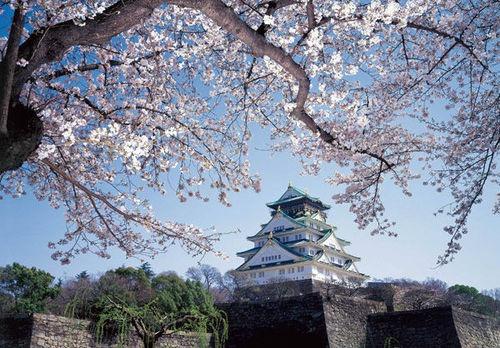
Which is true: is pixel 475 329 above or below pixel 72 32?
below

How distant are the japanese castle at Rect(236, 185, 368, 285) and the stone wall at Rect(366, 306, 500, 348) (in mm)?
20058

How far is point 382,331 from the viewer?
1055 centimetres

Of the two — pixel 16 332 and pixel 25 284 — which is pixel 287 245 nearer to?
pixel 25 284

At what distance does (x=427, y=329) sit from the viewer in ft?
32.8

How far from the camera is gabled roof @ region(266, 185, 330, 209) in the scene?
135 ft

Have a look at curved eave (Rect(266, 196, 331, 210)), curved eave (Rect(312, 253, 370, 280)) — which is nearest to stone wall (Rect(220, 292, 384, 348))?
curved eave (Rect(312, 253, 370, 280))

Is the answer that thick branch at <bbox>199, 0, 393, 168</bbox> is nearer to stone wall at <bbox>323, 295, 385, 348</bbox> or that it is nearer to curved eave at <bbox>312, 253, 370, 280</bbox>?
stone wall at <bbox>323, 295, 385, 348</bbox>

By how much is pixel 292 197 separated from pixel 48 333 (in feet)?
119

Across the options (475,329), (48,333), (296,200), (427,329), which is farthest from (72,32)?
(296,200)

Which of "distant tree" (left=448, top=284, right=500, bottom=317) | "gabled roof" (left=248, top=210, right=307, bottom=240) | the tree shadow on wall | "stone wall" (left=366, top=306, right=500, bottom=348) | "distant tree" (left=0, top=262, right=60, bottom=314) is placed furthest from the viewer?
"gabled roof" (left=248, top=210, right=307, bottom=240)

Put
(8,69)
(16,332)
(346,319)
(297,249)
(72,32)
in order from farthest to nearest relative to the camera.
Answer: (297,249) < (346,319) < (16,332) < (72,32) < (8,69)

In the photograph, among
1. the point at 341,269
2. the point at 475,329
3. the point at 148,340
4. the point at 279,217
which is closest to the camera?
the point at 148,340

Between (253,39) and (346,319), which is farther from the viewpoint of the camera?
(346,319)

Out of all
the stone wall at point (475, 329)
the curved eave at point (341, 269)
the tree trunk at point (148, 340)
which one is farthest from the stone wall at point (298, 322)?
the curved eave at point (341, 269)
